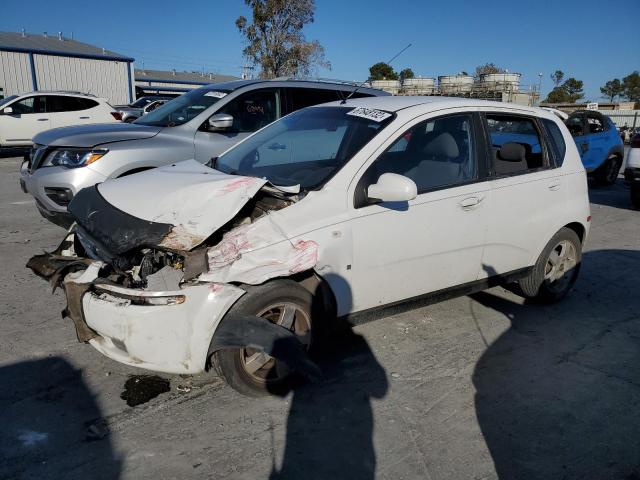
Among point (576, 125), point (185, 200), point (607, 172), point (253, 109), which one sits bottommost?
point (607, 172)

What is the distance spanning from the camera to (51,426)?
2.78 metres

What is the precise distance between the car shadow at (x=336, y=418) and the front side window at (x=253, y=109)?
137 inches

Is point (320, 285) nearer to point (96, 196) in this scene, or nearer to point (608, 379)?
point (96, 196)

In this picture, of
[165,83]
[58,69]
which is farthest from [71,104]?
[165,83]

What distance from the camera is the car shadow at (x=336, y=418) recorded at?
8.33ft

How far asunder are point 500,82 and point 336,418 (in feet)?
80.0

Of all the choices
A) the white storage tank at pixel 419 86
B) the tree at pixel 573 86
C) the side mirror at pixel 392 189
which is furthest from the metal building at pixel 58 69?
the tree at pixel 573 86

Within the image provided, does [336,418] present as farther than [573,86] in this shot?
No

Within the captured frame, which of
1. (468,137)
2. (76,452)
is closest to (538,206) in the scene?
(468,137)

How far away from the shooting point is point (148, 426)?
111 inches

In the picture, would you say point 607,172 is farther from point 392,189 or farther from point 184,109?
point 392,189

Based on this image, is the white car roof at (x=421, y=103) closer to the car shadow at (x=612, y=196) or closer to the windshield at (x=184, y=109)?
the windshield at (x=184, y=109)

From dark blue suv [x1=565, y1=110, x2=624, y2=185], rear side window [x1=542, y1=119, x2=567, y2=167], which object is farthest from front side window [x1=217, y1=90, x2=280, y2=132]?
dark blue suv [x1=565, y1=110, x2=624, y2=185]

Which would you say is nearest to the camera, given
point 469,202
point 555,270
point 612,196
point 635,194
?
point 469,202
